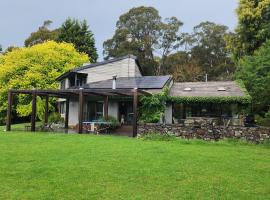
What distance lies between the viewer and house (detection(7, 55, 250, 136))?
2167 cm

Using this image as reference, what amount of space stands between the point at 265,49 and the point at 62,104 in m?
17.9

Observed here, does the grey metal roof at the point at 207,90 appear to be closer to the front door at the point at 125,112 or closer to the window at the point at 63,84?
the front door at the point at 125,112

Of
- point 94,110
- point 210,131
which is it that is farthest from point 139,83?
point 210,131

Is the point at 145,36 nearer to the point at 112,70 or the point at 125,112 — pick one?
the point at 112,70

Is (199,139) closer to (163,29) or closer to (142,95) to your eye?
(142,95)

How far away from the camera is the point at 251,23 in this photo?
30.4 metres

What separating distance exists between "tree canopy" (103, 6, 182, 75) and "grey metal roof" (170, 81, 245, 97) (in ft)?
77.9

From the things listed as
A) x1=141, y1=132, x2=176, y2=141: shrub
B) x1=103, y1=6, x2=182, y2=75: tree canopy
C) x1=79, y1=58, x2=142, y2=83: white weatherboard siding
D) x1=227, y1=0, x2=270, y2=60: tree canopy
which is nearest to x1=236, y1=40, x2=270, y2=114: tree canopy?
x1=227, y1=0, x2=270, y2=60: tree canopy

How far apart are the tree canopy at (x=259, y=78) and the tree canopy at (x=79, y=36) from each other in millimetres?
26832

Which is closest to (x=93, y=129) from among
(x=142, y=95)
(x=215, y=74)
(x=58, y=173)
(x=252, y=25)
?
(x=142, y=95)

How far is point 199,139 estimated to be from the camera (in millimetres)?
16797

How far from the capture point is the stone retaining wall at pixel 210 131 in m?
16.1

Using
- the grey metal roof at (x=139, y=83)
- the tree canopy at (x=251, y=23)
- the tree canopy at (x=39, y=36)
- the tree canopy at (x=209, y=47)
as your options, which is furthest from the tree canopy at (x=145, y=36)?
the grey metal roof at (x=139, y=83)

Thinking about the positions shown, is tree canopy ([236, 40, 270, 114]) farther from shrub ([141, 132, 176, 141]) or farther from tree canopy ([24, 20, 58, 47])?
tree canopy ([24, 20, 58, 47])
